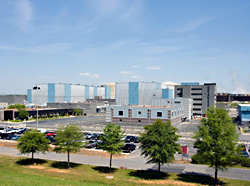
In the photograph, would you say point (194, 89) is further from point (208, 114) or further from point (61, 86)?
point (208, 114)

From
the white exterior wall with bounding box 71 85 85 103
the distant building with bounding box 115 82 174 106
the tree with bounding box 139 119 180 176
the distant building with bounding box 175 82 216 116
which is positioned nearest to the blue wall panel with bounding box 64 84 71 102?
the white exterior wall with bounding box 71 85 85 103

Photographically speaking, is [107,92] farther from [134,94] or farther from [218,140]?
[218,140]

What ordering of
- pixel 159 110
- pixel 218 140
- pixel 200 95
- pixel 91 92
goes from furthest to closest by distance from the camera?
pixel 91 92 < pixel 200 95 < pixel 159 110 < pixel 218 140

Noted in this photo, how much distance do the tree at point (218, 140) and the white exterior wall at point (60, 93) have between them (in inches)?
4211

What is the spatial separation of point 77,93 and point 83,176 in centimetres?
11191

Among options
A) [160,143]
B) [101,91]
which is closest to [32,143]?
[160,143]

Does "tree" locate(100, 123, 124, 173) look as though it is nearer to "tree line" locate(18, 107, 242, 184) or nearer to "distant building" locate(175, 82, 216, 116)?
"tree line" locate(18, 107, 242, 184)

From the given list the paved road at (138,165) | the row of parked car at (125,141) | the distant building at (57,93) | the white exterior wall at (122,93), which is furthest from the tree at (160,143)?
the distant building at (57,93)

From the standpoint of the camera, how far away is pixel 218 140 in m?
24.6

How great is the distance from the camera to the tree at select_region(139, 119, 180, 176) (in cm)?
2669

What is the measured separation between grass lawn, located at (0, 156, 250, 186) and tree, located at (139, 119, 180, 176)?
7.63ft

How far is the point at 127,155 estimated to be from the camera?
38156mm

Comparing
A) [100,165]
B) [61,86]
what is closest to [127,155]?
[100,165]

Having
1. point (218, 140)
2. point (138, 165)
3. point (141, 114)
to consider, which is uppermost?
point (218, 140)
